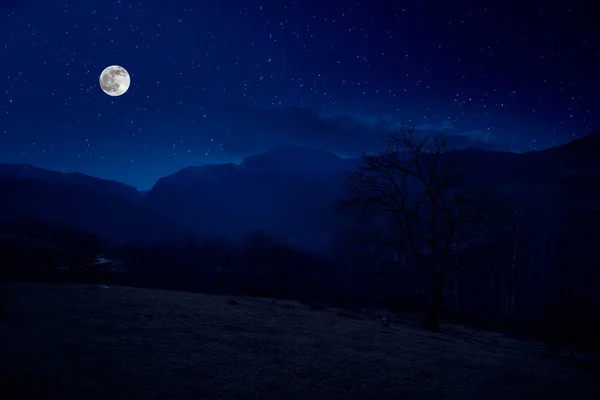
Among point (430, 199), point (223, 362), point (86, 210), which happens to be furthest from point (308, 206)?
point (223, 362)

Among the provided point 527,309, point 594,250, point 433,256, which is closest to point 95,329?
point 433,256

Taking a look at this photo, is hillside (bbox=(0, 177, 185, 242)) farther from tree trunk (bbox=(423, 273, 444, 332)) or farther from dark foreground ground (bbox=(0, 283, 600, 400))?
dark foreground ground (bbox=(0, 283, 600, 400))

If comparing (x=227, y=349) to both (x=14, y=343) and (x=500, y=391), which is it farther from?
(x=500, y=391)

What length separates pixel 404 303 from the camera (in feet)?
92.8

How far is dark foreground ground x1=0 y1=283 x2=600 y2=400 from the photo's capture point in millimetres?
4570

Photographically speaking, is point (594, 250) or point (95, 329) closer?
point (95, 329)

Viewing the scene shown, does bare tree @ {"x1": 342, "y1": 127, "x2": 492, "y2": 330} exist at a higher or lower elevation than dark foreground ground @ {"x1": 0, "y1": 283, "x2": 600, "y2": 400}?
higher

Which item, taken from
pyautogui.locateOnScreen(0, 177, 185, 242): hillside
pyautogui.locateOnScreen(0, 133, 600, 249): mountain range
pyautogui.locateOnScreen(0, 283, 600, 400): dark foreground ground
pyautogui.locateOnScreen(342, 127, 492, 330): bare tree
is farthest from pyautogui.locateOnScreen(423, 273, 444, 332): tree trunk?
A: pyautogui.locateOnScreen(0, 177, 185, 242): hillside

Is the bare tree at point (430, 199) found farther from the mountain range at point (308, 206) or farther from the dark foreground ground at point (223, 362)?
the mountain range at point (308, 206)

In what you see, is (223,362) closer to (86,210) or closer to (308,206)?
(86,210)

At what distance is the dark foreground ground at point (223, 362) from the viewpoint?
457cm

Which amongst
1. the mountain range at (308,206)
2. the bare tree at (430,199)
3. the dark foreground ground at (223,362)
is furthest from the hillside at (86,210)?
the dark foreground ground at (223,362)

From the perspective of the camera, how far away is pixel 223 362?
5961 millimetres

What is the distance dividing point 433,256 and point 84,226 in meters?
168
